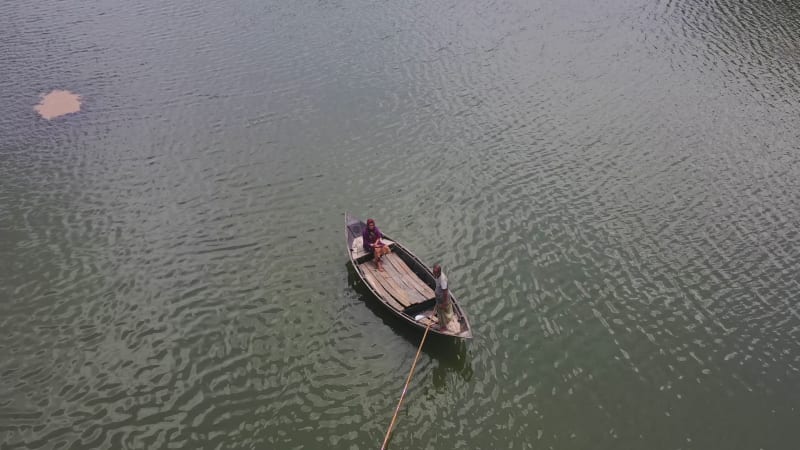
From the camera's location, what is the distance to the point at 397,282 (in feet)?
61.5

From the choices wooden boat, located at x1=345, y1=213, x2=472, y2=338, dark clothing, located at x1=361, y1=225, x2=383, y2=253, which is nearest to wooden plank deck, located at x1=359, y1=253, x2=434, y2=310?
wooden boat, located at x1=345, y1=213, x2=472, y2=338

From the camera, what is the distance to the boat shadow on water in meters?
16.5

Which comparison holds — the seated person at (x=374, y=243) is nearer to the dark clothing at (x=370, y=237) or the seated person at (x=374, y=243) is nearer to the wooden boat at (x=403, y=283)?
the dark clothing at (x=370, y=237)

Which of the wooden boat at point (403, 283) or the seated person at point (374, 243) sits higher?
the seated person at point (374, 243)

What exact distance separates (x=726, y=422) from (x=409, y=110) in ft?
70.0

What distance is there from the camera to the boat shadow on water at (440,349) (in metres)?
16.5

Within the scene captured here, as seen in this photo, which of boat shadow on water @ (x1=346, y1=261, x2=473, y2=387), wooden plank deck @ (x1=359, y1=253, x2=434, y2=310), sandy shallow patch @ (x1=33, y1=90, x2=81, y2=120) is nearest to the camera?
boat shadow on water @ (x1=346, y1=261, x2=473, y2=387)

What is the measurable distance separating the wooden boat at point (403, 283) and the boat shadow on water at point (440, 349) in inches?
21.5

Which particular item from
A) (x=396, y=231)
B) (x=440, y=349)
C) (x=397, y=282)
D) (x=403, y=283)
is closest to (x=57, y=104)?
(x=396, y=231)

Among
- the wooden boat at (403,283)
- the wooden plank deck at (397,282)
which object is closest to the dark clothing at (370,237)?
the wooden boat at (403,283)

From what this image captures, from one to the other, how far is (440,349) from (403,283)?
9.25 feet

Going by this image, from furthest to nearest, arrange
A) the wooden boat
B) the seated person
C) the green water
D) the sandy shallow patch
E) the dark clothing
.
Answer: the sandy shallow patch → the dark clothing → the seated person → the wooden boat → the green water

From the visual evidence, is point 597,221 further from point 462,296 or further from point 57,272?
point 57,272

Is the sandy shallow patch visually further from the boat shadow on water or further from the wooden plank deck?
the boat shadow on water
